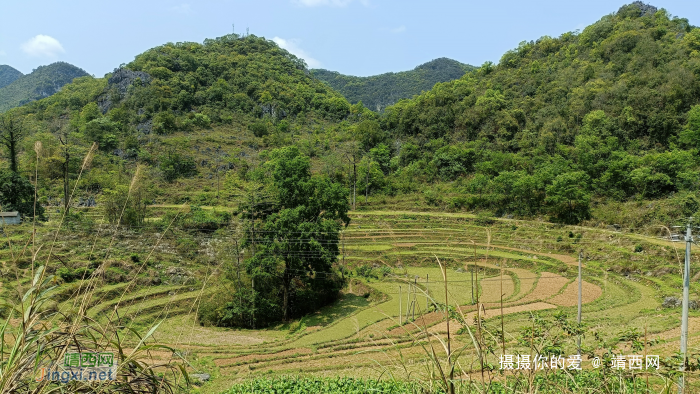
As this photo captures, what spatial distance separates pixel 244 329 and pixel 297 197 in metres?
6.38

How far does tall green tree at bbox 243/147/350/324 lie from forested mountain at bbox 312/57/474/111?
2957 inches

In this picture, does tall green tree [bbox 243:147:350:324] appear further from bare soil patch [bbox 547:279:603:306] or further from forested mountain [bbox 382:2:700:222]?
forested mountain [bbox 382:2:700:222]

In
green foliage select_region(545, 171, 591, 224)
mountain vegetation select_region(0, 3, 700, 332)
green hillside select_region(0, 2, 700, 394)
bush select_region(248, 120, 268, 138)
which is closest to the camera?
green hillside select_region(0, 2, 700, 394)

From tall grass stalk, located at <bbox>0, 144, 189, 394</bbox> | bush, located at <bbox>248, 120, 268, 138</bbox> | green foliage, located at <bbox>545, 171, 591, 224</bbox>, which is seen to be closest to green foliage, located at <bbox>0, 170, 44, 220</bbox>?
tall grass stalk, located at <bbox>0, 144, 189, 394</bbox>

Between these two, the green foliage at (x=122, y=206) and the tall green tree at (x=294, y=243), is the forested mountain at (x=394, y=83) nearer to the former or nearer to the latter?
the green foliage at (x=122, y=206)

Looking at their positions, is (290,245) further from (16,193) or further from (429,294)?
(16,193)

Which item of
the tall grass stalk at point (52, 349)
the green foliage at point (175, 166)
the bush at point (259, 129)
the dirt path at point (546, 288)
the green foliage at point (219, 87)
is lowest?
the dirt path at point (546, 288)

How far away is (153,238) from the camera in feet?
60.2

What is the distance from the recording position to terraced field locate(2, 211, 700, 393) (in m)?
11.1

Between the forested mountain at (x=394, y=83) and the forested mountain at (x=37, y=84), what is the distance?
67.8 metres

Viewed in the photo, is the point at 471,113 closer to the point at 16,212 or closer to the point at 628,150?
the point at 628,150

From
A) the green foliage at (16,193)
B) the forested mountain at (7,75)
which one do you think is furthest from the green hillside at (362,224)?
the forested mountain at (7,75)

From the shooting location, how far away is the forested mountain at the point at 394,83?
9338 cm

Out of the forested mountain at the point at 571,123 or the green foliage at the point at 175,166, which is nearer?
the forested mountain at the point at 571,123
